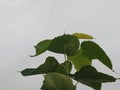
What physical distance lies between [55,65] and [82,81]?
0.12 m

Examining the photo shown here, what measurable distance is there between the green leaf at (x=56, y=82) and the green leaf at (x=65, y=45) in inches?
6.5

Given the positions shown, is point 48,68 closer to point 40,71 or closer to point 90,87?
point 40,71

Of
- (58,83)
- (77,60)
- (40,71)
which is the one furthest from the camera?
(77,60)

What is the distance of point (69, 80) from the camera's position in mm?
1155

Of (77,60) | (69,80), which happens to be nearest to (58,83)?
(69,80)

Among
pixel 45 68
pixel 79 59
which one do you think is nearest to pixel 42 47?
pixel 45 68

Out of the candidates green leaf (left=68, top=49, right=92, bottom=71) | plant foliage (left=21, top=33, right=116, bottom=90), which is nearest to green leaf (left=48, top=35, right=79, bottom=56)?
plant foliage (left=21, top=33, right=116, bottom=90)

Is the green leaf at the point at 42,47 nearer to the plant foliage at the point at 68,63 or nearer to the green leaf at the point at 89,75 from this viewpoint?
the plant foliage at the point at 68,63

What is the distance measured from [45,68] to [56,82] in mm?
136

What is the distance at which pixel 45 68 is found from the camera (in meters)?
1.27

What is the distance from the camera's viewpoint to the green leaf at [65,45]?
1.27 m

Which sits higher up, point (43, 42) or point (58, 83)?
point (43, 42)

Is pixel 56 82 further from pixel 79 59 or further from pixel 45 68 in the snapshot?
pixel 79 59

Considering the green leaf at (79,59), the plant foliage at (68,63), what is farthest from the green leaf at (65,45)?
the green leaf at (79,59)
